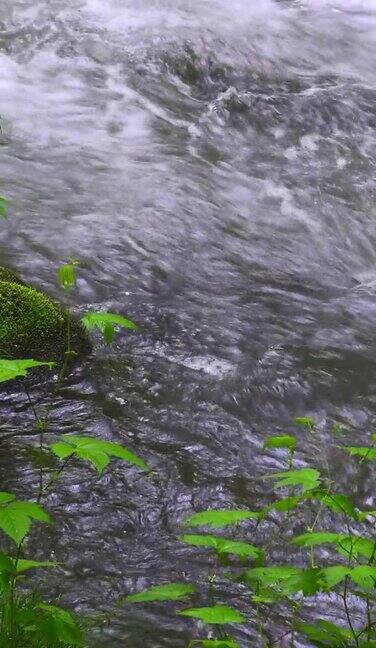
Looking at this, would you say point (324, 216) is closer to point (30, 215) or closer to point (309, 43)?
point (30, 215)

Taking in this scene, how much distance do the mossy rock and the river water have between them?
0.62 ft

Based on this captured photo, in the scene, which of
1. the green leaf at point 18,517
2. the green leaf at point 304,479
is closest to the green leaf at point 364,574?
the green leaf at point 304,479

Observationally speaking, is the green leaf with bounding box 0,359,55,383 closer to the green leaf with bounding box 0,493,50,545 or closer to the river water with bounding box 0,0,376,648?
the green leaf with bounding box 0,493,50,545

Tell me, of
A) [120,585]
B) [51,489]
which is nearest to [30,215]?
[51,489]

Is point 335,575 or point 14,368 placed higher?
point 14,368

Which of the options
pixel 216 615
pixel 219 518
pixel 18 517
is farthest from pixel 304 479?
pixel 18 517

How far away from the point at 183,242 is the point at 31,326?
2.21 meters

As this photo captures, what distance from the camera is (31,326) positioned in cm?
460

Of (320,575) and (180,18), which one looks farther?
(180,18)

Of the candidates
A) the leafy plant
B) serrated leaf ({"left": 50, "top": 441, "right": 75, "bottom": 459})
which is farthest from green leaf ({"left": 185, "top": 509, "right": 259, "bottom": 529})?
serrated leaf ({"left": 50, "top": 441, "right": 75, "bottom": 459})

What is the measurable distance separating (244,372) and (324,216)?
2980 millimetres

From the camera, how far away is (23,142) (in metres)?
7.93

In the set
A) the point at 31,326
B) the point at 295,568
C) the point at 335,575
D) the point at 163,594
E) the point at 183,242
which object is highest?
the point at 335,575

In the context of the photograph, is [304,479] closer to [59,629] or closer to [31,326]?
[59,629]
